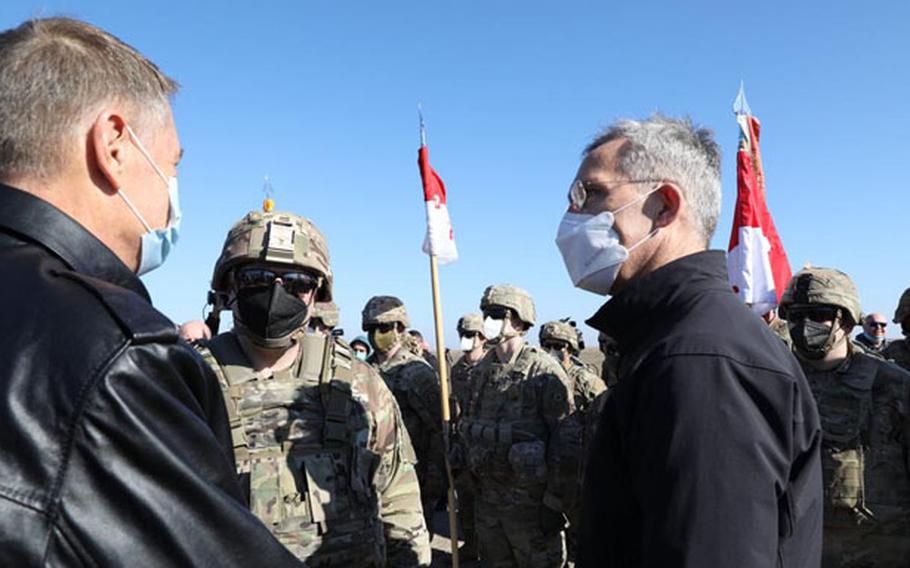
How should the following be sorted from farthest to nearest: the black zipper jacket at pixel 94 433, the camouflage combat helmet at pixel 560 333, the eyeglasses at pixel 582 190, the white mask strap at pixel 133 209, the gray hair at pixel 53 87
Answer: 1. the camouflage combat helmet at pixel 560 333
2. the eyeglasses at pixel 582 190
3. the white mask strap at pixel 133 209
4. the gray hair at pixel 53 87
5. the black zipper jacket at pixel 94 433

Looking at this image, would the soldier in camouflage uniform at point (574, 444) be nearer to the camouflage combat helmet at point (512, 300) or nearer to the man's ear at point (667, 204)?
the camouflage combat helmet at point (512, 300)

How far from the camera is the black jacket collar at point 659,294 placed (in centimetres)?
195

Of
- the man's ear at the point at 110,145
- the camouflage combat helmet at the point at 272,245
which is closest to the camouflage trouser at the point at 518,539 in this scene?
the camouflage combat helmet at the point at 272,245

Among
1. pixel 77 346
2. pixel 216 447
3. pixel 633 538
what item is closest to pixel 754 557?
pixel 633 538

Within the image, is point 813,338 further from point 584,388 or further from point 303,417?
point 584,388

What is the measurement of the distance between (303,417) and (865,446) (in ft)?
13.7

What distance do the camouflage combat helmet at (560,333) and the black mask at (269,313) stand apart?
27.7ft

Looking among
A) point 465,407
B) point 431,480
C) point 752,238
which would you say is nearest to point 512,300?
point 465,407

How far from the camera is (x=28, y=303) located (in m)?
1.01

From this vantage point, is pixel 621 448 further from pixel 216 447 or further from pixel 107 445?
pixel 107 445

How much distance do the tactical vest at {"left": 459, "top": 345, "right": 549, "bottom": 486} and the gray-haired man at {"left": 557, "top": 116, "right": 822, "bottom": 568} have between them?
4.35m

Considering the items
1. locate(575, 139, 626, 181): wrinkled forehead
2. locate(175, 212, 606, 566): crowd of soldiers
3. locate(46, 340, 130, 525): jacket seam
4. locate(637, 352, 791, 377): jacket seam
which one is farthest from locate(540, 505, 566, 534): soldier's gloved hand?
locate(46, 340, 130, 525): jacket seam

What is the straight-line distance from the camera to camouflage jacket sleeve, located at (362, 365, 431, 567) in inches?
131

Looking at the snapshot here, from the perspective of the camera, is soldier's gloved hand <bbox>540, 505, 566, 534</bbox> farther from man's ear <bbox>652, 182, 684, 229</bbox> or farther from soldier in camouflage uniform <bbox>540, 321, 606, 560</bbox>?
man's ear <bbox>652, 182, 684, 229</bbox>
